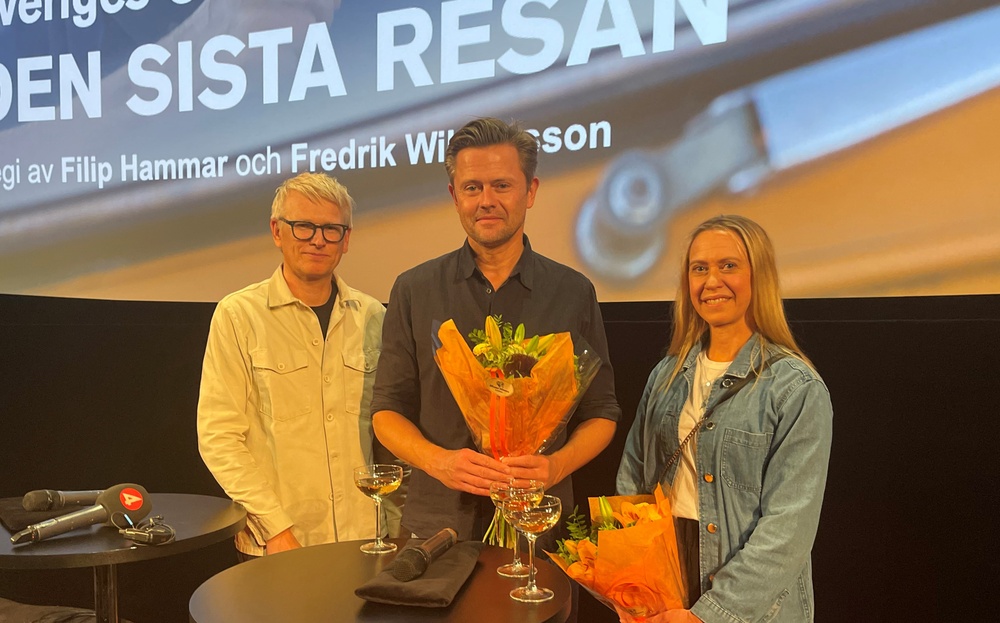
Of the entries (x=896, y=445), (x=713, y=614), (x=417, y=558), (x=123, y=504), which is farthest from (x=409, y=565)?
(x=896, y=445)

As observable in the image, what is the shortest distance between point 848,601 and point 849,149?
1.78 metres

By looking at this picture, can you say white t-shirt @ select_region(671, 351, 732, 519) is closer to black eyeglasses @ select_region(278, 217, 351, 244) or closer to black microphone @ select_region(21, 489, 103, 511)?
black eyeglasses @ select_region(278, 217, 351, 244)

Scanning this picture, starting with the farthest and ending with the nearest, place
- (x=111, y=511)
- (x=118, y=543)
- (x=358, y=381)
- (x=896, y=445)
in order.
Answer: (x=896, y=445) → (x=358, y=381) → (x=111, y=511) → (x=118, y=543)

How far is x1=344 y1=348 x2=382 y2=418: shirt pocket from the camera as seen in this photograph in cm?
264

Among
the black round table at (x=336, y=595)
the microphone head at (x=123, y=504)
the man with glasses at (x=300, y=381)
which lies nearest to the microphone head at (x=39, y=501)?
the microphone head at (x=123, y=504)

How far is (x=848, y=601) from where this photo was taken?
10.5ft

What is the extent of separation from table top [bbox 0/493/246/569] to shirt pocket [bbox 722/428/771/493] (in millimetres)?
1367

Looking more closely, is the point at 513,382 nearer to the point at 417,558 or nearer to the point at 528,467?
the point at 528,467

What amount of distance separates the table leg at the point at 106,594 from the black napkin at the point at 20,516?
221 mm

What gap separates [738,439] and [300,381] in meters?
1.41

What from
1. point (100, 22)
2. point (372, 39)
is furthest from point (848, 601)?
point (100, 22)

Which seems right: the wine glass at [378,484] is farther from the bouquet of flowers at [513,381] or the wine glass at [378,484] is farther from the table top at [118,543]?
the table top at [118,543]

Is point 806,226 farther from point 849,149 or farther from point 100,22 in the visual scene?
point 100,22

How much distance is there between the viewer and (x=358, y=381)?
266 centimetres
